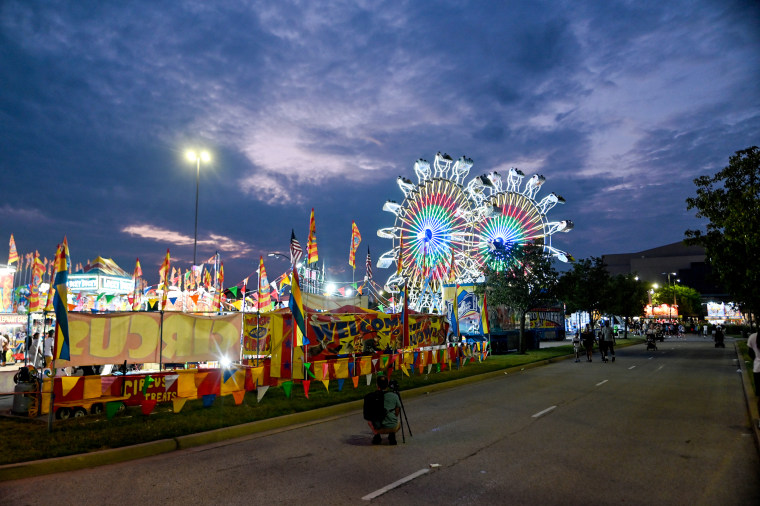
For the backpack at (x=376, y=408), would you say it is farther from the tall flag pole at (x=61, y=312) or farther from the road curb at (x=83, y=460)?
the tall flag pole at (x=61, y=312)

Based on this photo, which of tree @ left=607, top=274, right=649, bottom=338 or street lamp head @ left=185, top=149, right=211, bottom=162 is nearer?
street lamp head @ left=185, top=149, right=211, bottom=162

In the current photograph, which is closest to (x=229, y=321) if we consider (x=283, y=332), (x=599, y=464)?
(x=283, y=332)

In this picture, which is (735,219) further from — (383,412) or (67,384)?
(67,384)

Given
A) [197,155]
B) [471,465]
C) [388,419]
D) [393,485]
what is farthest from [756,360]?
[197,155]

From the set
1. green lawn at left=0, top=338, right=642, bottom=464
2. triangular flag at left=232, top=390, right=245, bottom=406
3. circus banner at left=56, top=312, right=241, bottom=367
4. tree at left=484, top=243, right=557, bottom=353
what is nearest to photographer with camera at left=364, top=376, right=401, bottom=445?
green lawn at left=0, top=338, right=642, bottom=464

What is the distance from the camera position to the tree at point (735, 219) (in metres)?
16.1

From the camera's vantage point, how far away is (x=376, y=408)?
8719 millimetres

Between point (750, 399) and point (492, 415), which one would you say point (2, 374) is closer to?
point (492, 415)

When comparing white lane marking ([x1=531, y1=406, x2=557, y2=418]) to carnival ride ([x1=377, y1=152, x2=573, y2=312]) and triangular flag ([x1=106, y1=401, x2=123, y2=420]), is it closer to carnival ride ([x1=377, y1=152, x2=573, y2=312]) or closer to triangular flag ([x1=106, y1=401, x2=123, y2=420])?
triangular flag ([x1=106, y1=401, x2=123, y2=420])

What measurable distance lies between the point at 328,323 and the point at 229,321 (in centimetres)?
588

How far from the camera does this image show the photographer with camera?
340 inches

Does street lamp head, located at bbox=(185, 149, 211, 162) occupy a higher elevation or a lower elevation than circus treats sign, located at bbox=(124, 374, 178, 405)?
higher

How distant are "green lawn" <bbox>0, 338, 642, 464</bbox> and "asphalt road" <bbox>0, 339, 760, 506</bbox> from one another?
0.85 metres

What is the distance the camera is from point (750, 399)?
42.4 ft
